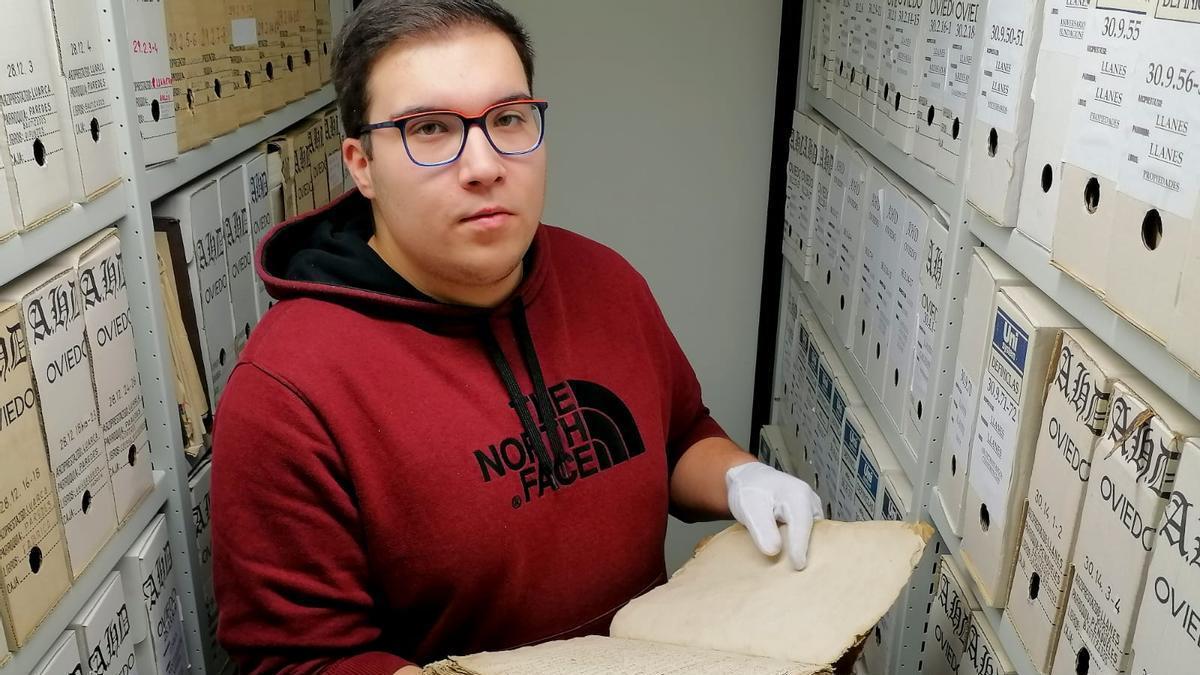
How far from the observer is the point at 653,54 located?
7.52 feet

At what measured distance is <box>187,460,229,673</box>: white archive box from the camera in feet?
4.31

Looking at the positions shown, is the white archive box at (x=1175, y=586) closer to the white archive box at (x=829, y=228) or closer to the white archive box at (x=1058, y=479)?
the white archive box at (x=1058, y=479)

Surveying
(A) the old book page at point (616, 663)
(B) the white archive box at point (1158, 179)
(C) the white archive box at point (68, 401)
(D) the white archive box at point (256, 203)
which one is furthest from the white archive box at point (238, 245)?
(B) the white archive box at point (1158, 179)

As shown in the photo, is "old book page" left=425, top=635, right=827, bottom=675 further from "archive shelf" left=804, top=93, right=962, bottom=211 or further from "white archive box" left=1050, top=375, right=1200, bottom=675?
"archive shelf" left=804, top=93, right=962, bottom=211

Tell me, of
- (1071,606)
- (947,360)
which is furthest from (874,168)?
(1071,606)

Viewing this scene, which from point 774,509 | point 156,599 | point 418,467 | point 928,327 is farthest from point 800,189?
point 156,599

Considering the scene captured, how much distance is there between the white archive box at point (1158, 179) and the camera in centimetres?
64

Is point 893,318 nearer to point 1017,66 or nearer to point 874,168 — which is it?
point 874,168

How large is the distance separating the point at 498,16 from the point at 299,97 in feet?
2.74

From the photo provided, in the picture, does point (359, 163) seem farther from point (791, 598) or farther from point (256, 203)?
point (791, 598)

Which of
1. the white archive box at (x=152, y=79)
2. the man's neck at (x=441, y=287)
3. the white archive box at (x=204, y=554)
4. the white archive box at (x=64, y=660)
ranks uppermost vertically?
the white archive box at (x=152, y=79)

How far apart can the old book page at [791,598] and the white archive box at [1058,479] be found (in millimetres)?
118

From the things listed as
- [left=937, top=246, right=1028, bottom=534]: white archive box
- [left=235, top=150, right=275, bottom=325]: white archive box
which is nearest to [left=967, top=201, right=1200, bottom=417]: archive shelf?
[left=937, top=246, right=1028, bottom=534]: white archive box

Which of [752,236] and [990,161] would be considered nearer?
[990,161]
